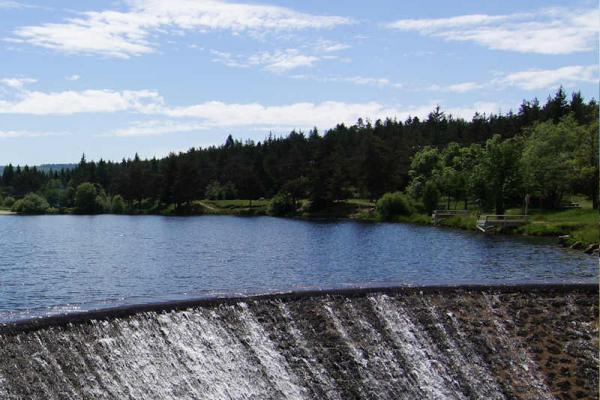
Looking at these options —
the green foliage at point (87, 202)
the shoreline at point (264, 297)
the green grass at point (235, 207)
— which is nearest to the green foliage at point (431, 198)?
the green grass at point (235, 207)

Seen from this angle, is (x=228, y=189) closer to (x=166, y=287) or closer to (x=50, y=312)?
(x=166, y=287)

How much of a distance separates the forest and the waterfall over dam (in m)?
56.9

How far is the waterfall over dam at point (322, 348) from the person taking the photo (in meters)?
20.6

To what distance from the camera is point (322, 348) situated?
24.1 meters

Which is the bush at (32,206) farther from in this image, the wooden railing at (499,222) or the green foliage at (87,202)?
the wooden railing at (499,222)

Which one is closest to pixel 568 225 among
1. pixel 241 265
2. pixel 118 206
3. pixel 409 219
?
pixel 409 219

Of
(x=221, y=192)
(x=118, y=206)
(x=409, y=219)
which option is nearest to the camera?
(x=409, y=219)

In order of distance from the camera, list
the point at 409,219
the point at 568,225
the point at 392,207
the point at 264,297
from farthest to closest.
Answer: the point at 392,207
the point at 409,219
the point at 568,225
the point at 264,297

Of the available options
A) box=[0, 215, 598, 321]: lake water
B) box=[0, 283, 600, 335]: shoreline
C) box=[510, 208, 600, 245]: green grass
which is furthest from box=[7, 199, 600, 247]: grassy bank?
box=[0, 283, 600, 335]: shoreline

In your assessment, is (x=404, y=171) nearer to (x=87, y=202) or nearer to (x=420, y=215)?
(x=420, y=215)

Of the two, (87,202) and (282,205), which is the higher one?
(282,205)

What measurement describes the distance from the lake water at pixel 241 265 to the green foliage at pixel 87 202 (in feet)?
287

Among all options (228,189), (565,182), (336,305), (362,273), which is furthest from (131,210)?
(336,305)

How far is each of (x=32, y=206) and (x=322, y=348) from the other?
157054 mm
